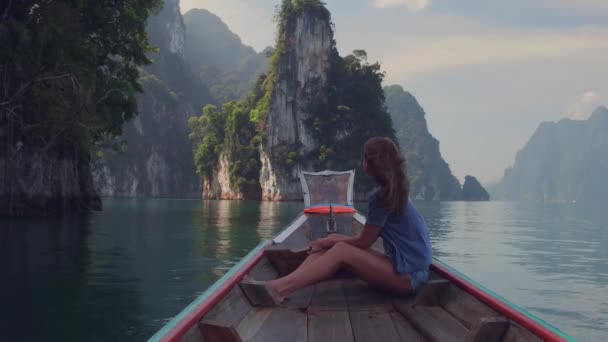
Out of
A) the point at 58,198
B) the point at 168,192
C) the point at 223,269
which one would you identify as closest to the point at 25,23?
the point at 58,198

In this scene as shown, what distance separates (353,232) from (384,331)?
20.2 ft

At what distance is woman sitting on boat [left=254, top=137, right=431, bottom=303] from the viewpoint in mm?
4129

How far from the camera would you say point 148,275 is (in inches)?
364

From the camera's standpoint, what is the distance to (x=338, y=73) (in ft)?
266

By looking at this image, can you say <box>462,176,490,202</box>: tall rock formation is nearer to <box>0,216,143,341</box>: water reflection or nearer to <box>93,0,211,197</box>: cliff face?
<box>93,0,211,197</box>: cliff face

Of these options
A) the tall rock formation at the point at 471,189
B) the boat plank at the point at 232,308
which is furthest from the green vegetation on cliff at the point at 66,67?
the tall rock formation at the point at 471,189

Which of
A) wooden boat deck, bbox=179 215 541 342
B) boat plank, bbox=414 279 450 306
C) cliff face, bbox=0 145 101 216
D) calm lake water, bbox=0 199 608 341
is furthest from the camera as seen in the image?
cliff face, bbox=0 145 101 216

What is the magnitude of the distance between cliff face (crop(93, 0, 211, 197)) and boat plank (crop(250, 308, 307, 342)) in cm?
11019

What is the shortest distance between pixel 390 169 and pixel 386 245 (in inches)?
26.1

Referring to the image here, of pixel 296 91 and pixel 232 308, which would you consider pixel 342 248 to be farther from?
pixel 296 91

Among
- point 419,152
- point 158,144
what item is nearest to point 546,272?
point 158,144

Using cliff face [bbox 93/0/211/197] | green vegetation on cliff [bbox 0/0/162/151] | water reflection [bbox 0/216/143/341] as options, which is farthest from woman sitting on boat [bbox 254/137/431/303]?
cliff face [bbox 93/0/211/197]

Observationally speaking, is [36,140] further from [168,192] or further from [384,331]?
[168,192]

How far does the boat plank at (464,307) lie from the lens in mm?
3653
